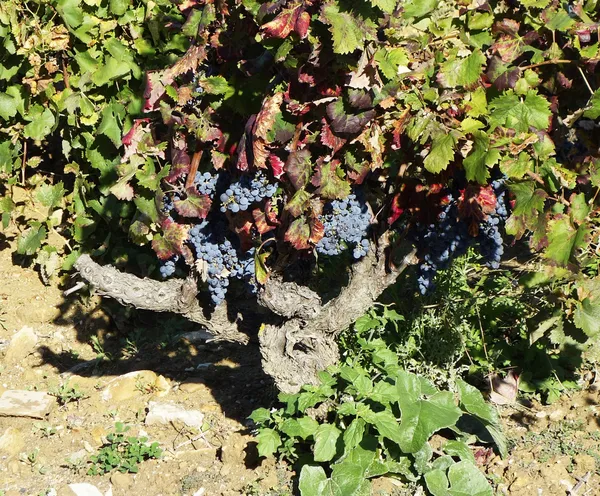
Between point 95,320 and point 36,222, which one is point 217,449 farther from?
point 36,222

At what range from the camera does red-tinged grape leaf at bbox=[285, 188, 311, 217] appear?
2.74m

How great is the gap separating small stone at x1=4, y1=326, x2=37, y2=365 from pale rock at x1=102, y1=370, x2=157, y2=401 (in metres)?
0.62

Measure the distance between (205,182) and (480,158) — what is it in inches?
40.5

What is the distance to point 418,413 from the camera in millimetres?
3006

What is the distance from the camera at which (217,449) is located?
3490 millimetres

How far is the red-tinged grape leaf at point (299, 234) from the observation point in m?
2.81

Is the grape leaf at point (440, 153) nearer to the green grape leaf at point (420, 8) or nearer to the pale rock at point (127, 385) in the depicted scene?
the green grape leaf at point (420, 8)

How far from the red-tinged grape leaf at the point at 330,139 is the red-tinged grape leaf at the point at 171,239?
29.7 inches

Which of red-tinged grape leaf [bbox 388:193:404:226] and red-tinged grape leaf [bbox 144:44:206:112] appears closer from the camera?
red-tinged grape leaf [bbox 144:44:206:112]

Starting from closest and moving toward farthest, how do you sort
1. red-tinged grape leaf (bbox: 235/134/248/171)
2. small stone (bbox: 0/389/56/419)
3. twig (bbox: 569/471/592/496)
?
red-tinged grape leaf (bbox: 235/134/248/171)
twig (bbox: 569/471/592/496)
small stone (bbox: 0/389/56/419)

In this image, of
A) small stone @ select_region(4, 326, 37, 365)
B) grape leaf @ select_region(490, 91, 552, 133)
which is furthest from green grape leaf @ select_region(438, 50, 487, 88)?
small stone @ select_region(4, 326, 37, 365)

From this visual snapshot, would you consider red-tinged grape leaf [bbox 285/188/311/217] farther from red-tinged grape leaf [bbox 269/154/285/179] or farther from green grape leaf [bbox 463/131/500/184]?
green grape leaf [bbox 463/131/500/184]

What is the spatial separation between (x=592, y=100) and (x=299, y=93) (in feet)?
3.03

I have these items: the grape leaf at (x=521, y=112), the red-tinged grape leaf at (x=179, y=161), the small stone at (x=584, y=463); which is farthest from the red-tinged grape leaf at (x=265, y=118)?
the small stone at (x=584, y=463)
